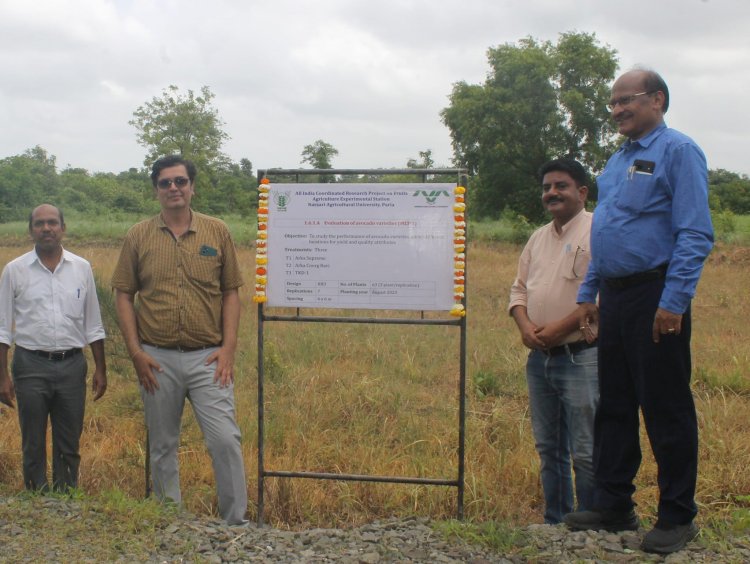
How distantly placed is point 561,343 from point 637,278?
702 mm

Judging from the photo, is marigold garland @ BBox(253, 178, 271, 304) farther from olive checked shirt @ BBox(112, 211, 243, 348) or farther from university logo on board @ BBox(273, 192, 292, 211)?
olive checked shirt @ BBox(112, 211, 243, 348)

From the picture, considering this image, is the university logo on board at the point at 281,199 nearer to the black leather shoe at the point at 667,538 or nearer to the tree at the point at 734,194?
the black leather shoe at the point at 667,538

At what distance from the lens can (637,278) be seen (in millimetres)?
3455

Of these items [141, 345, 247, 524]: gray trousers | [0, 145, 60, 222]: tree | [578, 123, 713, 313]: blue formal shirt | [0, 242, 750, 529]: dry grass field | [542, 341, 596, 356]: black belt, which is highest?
[0, 145, 60, 222]: tree

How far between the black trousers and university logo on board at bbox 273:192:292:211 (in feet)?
6.15

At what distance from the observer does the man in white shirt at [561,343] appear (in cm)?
399

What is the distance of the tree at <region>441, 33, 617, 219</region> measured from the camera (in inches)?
1160

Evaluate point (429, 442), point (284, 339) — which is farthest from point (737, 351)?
point (284, 339)

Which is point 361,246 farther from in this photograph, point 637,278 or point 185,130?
point 185,130

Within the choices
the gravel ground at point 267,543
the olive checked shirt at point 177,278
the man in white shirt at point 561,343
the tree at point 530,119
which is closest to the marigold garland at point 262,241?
the olive checked shirt at point 177,278

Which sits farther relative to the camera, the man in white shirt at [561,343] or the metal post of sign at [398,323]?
the metal post of sign at [398,323]

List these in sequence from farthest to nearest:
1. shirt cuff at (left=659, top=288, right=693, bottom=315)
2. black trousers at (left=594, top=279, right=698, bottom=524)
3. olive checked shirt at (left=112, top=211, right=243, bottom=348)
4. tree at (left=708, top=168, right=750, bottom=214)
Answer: tree at (left=708, top=168, right=750, bottom=214)
olive checked shirt at (left=112, top=211, right=243, bottom=348)
black trousers at (left=594, top=279, right=698, bottom=524)
shirt cuff at (left=659, top=288, right=693, bottom=315)

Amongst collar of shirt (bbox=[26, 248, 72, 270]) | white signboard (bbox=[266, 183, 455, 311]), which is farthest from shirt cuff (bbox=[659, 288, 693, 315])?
collar of shirt (bbox=[26, 248, 72, 270])

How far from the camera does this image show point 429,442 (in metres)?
5.99
